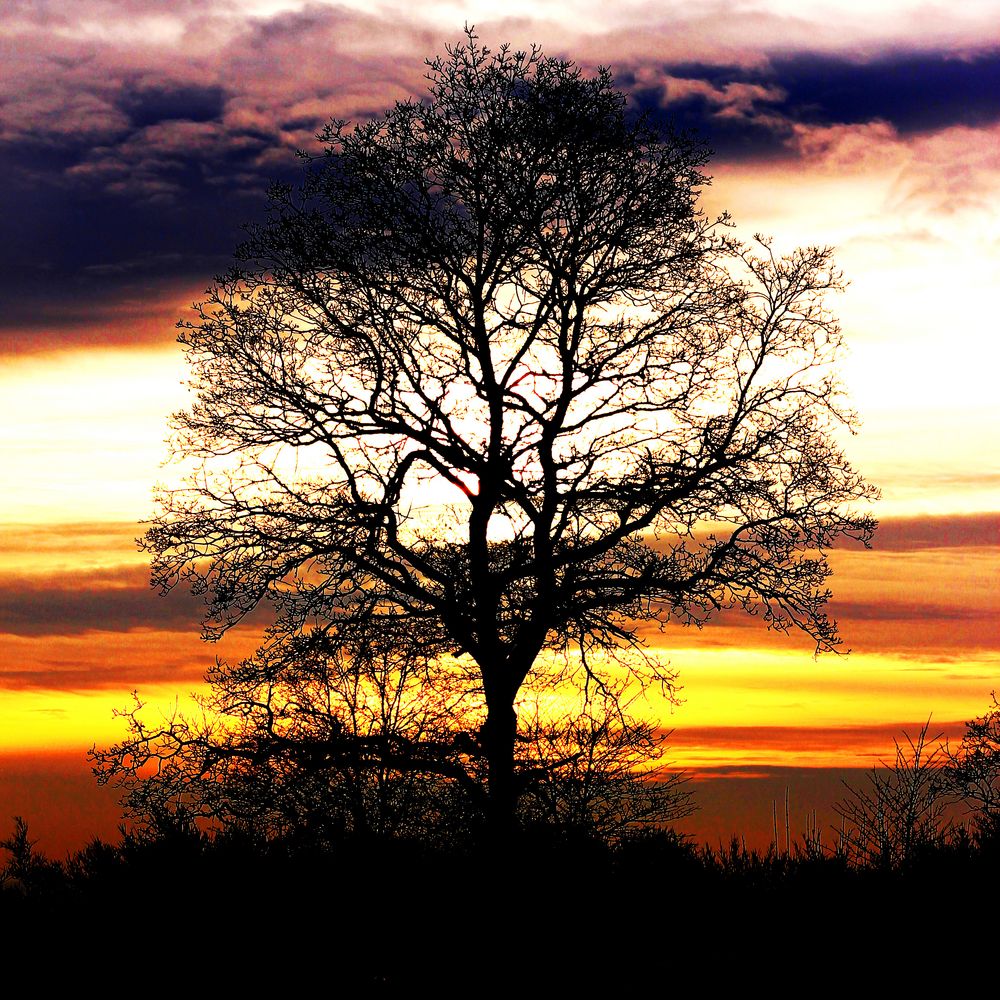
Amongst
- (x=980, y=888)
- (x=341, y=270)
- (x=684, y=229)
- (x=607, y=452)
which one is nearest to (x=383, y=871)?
(x=980, y=888)

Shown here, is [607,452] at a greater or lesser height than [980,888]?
greater

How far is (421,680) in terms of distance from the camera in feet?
63.9

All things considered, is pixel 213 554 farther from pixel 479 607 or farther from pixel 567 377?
pixel 567 377

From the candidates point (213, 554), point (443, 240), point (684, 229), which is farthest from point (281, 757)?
point (684, 229)

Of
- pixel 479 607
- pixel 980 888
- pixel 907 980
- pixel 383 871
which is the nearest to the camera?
pixel 907 980

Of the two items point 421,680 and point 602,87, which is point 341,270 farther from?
point 421,680

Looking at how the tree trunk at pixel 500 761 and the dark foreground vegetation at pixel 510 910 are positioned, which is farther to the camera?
→ the tree trunk at pixel 500 761

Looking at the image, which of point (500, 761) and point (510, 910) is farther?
point (500, 761)

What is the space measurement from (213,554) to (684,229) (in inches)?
330

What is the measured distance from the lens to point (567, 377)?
1694 cm

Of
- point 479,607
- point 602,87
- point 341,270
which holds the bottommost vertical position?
point 479,607

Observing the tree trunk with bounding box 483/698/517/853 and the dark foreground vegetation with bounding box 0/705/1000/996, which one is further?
the tree trunk with bounding box 483/698/517/853

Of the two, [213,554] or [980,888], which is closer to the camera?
[980,888]

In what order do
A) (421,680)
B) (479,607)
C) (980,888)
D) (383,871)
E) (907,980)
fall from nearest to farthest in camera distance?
1. (907,980)
2. (980,888)
3. (383,871)
4. (479,607)
5. (421,680)
